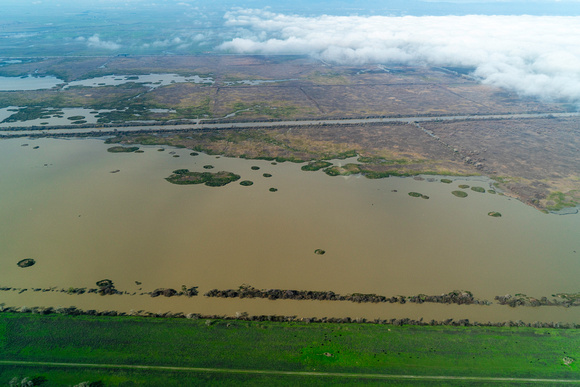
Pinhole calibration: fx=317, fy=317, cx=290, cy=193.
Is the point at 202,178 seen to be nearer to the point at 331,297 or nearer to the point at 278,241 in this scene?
the point at 278,241

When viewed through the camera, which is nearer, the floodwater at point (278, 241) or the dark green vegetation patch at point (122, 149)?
the floodwater at point (278, 241)

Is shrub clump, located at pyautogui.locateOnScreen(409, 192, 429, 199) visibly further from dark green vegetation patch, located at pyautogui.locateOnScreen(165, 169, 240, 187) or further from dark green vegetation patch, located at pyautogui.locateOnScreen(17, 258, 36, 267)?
dark green vegetation patch, located at pyautogui.locateOnScreen(17, 258, 36, 267)

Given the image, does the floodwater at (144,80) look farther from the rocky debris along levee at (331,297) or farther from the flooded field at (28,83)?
the rocky debris along levee at (331,297)

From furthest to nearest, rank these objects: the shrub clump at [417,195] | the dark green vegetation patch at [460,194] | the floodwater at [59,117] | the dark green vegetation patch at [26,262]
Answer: the floodwater at [59,117]
the dark green vegetation patch at [460,194]
the shrub clump at [417,195]
the dark green vegetation patch at [26,262]

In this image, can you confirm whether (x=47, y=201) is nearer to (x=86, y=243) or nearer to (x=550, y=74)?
(x=86, y=243)

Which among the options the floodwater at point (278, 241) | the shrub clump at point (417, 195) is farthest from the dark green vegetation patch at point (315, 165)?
the shrub clump at point (417, 195)

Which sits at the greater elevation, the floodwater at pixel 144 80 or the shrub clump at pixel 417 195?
the floodwater at pixel 144 80
